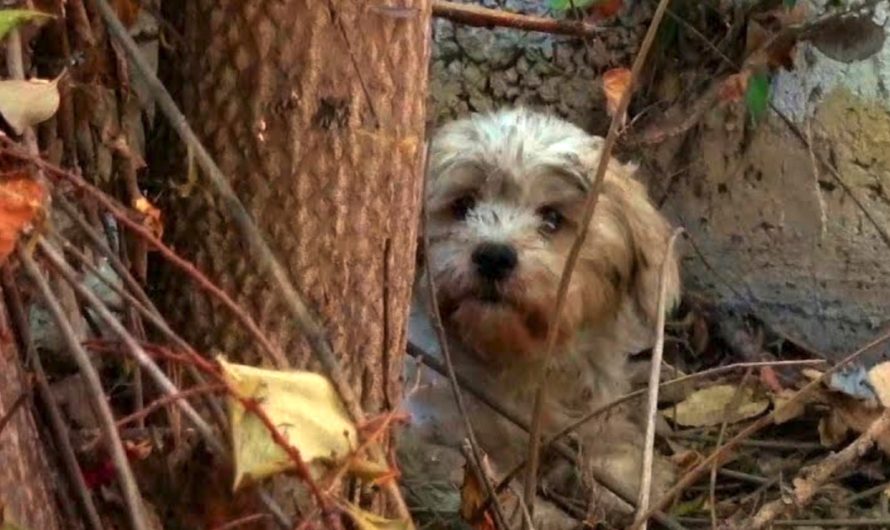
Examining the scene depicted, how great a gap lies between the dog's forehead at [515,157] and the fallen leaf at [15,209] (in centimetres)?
216

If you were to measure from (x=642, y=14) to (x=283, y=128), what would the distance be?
2.61 meters

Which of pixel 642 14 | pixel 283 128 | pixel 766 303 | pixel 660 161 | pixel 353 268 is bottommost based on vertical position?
pixel 766 303

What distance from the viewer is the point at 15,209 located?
1.21 metres

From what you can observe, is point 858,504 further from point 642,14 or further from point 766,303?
point 642,14

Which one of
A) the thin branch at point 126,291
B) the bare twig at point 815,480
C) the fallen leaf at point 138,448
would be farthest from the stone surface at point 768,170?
the thin branch at point 126,291

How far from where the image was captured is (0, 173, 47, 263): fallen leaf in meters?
1.19

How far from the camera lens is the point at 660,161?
4301 mm

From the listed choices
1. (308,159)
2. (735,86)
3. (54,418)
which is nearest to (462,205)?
(735,86)

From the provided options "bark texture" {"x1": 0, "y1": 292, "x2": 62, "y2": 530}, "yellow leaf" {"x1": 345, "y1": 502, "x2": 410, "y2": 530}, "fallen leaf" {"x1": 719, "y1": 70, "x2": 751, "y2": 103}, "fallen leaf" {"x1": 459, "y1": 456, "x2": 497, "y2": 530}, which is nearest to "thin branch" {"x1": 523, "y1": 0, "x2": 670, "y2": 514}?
"fallen leaf" {"x1": 459, "y1": 456, "x2": 497, "y2": 530}

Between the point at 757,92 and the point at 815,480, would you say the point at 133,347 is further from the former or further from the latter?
the point at 757,92

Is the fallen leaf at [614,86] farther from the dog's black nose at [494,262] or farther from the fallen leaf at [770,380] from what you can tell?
the fallen leaf at [770,380]

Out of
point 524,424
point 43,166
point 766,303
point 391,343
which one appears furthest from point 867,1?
point 43,166

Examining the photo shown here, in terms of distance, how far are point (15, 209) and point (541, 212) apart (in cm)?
223

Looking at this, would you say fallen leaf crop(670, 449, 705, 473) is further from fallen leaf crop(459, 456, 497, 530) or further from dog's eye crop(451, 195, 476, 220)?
fallen leaf crop(459, 456, 497, 530)
